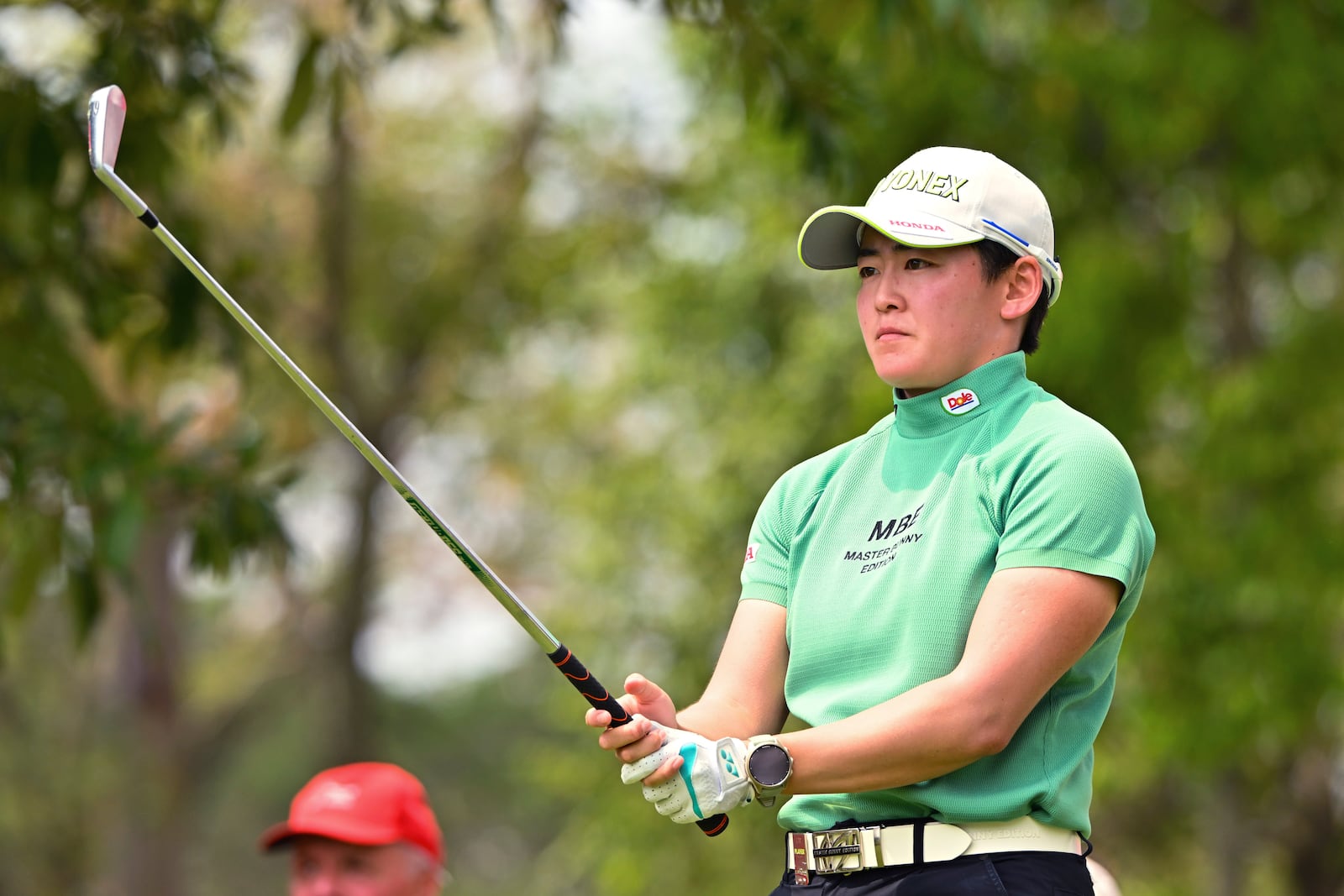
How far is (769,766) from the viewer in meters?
2.37

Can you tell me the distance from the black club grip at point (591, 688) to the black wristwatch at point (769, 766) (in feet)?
0.40

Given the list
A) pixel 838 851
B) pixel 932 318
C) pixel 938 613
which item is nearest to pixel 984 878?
pixel 838 851

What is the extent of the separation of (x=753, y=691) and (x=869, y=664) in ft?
0.99

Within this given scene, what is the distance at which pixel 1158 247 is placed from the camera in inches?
424

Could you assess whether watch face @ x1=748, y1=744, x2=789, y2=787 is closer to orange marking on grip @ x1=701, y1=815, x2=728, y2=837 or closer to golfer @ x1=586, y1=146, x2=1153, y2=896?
golfer @ x1=586, y1=146, x2=1153, y2=896

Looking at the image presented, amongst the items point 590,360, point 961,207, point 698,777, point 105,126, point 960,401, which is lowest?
point 698,777

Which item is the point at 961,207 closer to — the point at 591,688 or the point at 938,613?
the point at 938,613

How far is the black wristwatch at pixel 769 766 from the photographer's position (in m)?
2.36

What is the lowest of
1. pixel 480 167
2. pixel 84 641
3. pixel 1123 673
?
pixel 1123 673

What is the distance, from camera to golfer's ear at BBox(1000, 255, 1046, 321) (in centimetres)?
264

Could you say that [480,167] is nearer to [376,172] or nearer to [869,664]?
[376,172]

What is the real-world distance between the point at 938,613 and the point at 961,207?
575 mm

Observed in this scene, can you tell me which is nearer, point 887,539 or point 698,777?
point 698,777

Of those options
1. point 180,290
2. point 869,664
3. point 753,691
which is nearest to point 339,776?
point 180,290
